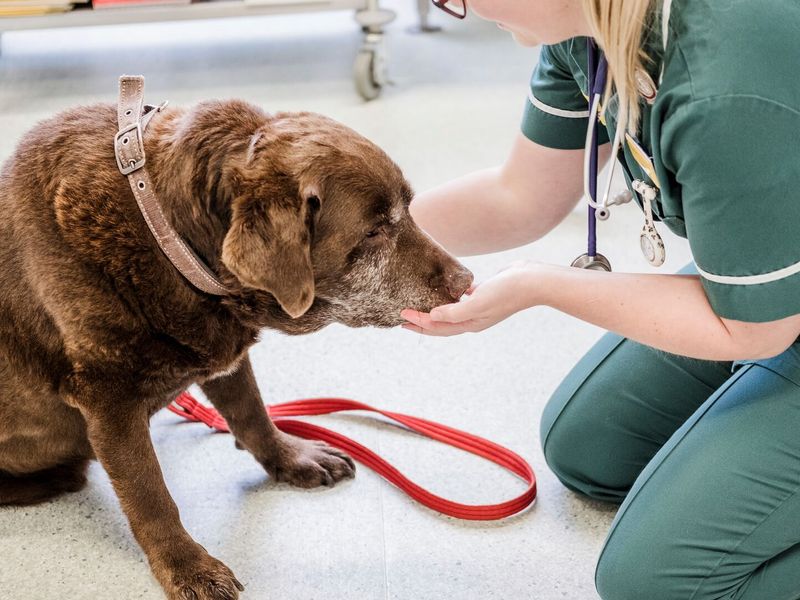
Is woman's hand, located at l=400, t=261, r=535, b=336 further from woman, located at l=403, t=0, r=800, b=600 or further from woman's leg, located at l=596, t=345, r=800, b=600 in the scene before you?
woman's leg, located at l=596, t=345, r=800, b=600

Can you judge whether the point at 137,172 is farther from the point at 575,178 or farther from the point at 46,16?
the point at 46,16

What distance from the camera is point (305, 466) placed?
178cm

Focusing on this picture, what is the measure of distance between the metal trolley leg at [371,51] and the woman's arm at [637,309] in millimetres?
2318

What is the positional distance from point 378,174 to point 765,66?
54 cm

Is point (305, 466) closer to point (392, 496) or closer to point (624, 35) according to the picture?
point (392, 496)

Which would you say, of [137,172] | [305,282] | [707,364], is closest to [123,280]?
[137,172]

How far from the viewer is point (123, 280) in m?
1.38

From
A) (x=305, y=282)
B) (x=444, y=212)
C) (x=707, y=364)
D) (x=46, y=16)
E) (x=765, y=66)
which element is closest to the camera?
(x=765, y=66)

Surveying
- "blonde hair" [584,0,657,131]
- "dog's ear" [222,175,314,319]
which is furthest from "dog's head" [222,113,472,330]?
"blonde hair" [584,0,657,131]

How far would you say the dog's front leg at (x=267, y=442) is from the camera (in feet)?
5.52

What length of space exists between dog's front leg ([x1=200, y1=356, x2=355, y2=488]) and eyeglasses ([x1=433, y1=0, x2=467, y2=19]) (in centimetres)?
69

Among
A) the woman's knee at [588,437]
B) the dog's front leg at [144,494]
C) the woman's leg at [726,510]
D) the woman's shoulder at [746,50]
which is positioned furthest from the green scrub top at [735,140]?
the dog's front leg at [144,494]

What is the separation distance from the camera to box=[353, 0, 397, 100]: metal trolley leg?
3.60 metres

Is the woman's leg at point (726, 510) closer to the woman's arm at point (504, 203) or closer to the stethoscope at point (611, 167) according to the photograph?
the stethoscope at point (611, 167)
